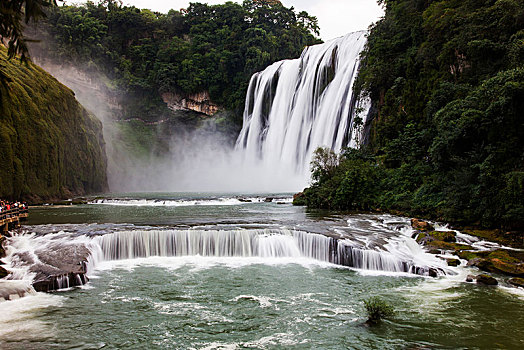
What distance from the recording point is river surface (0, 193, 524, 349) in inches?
275

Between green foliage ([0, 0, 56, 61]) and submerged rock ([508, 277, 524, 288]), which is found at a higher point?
green foliage ([0, 0, 56, 61])

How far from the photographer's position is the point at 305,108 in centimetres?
3816

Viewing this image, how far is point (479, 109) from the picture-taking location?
15.5m

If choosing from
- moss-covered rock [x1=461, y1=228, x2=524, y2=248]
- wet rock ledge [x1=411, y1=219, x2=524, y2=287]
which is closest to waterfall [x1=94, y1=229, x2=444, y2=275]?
wet rock ledge [x1=411, y1=219, x2=524, y2=287]

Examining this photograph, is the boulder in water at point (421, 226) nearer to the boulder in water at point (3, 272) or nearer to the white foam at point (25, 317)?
the white foam at point (25, 317)

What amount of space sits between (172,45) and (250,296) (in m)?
57.1

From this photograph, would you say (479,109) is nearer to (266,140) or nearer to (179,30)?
(266,140)

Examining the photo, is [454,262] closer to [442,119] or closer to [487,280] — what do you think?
[487,280]

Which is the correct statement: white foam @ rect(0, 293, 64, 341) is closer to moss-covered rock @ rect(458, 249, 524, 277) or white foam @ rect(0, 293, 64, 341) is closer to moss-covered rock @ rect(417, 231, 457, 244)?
moss-covered rock @ rect(458, 249, 524, 277)

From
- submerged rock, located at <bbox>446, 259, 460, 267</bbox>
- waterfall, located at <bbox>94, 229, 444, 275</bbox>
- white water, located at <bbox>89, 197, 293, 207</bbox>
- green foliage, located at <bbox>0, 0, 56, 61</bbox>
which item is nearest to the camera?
green foliage, located at <bbox>0, 0, 56, 61</bbox>

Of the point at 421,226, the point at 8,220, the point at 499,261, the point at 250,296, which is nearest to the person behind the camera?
the point at 250,296

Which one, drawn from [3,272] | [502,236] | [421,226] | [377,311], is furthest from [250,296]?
[502,236]

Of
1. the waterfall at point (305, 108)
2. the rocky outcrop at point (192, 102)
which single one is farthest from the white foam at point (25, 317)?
the rocky outcrop at point (192, 102)

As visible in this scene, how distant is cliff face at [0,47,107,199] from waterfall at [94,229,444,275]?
1144 cm
